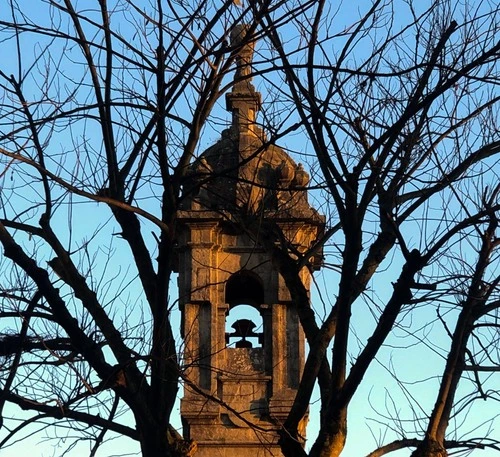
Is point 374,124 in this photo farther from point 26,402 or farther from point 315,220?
point 315,220

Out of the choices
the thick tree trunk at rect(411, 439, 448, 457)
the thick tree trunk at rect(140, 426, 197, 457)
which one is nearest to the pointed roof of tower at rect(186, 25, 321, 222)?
the thick tree trunk at rect(140, 426, 197, 457)

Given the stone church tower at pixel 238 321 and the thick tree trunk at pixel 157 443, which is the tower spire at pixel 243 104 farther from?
the thick tree trunk at pixel 157 443

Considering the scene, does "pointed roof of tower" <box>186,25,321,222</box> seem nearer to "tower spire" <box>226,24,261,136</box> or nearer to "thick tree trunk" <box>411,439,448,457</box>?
"tower spire" <box>226,24,261,136</box>

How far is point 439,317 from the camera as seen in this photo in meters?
8.49

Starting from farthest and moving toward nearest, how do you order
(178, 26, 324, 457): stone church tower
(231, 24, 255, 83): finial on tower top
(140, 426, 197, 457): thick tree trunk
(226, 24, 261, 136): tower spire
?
1. (178, 26, 324, 457): stone church tower
2. (226, 24, 261, 136): tower spire
3. (231, 24, 255, 83): finial on tower top
4. (140, 426, 197, 457): thick tree trunk

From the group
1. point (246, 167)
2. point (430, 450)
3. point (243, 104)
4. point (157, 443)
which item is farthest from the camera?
point (243, 104)

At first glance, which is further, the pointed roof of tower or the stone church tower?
the stone church tower

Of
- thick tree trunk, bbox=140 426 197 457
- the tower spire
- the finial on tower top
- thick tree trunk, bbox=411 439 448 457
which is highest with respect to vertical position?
the tower spire

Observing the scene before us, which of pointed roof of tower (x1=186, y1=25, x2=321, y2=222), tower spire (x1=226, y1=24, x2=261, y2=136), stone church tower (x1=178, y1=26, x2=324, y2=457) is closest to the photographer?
pointed roof of tower (x1=186, y1=25, x2=321, y2=222)

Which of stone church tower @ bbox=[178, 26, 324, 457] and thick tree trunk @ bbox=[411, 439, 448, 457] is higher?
stone church tower @ bbox=[178, 26, 324, 457]

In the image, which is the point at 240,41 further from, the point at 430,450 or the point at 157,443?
the point at 430,450

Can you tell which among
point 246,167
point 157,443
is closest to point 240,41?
point 157,443

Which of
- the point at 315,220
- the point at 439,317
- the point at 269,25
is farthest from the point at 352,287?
the point at 315,220

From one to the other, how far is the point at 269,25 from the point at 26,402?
101 inches
